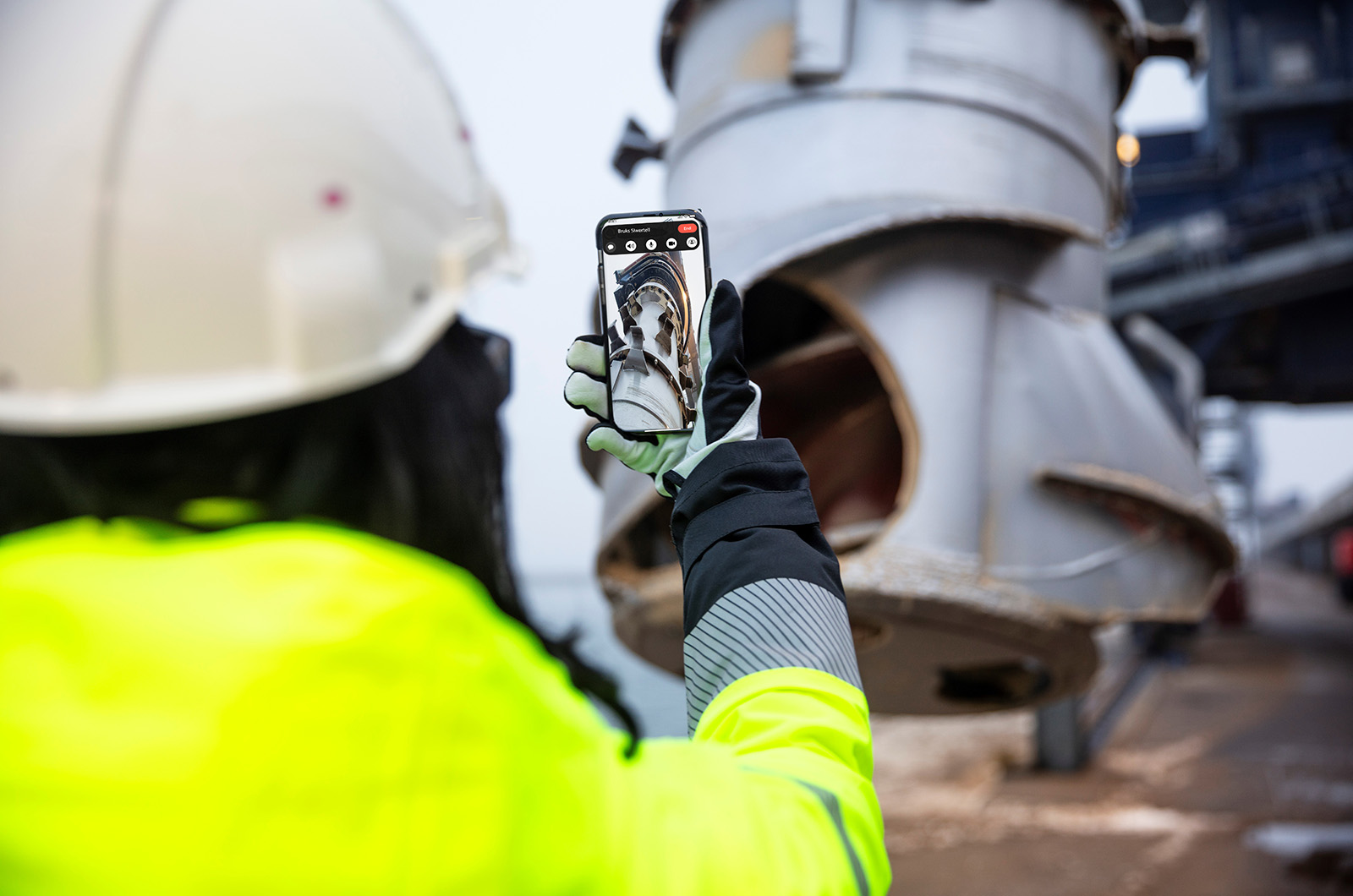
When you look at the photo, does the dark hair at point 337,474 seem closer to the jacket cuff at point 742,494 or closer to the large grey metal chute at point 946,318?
the jacket cuff at point 742,494

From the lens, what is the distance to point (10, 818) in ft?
1.76

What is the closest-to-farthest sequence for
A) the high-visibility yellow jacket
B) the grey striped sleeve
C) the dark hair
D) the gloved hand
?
the high-visibility yellow jacket < the dark hair < the grey striped sleeve < the gloved hand

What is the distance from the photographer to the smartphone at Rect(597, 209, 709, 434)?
1.02 m

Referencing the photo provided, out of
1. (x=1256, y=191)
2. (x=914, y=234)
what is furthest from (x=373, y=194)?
(x=1256, y=191)

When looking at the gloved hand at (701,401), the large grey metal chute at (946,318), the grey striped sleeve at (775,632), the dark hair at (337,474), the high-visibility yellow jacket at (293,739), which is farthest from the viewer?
the large grey metal chute at (946,318)

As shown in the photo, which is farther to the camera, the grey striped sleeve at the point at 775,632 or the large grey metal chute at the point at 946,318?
the large grey metal chute at the point at 946,318

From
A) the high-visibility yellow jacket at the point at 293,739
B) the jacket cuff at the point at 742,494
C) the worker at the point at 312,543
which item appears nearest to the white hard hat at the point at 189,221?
the worker at the point at 312,543

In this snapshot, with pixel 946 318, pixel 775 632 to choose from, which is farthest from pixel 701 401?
pixel 946 318

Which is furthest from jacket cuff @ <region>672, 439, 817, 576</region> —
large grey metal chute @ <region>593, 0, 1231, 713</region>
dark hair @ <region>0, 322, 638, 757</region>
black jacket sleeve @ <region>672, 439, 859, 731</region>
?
large grey metal chute @ <region>593, 0, 1231, 713</region>

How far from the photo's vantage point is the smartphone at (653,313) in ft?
3.33

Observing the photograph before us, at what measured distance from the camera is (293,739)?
540 millimetres

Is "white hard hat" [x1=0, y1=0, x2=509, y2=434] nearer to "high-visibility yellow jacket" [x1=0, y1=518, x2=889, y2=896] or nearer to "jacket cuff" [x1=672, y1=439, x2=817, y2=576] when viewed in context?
"high-visibility yellow jacket" [x1=0, y1=518, x2=889, y2=896]

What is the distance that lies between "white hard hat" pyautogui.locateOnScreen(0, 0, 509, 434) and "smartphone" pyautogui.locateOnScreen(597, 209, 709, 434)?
0.22m

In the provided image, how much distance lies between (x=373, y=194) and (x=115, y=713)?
46cm
